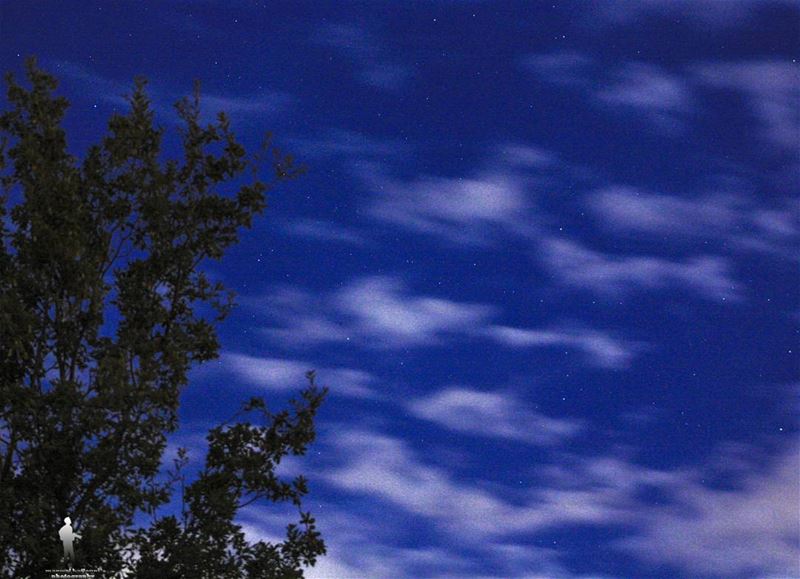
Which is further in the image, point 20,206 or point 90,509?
point 20,206

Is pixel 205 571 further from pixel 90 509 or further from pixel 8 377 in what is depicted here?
pixel 8 377

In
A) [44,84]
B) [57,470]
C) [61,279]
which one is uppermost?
[44,84]

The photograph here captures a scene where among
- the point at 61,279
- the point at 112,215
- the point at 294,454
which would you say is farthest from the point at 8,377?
the point at 294,454

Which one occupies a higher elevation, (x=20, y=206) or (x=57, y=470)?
(x=20, y=206)

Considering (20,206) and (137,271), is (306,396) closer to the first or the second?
(137,271)

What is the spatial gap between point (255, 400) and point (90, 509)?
10.4 ft

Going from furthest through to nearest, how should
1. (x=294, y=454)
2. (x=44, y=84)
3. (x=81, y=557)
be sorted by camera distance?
(x=44, y=84) < (x=294, y=454) < (x=81, y=557)

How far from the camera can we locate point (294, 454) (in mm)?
21500

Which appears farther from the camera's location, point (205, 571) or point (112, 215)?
point (112, 215)

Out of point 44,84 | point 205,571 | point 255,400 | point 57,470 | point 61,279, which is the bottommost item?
point 205,571

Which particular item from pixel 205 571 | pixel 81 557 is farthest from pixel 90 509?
pixel 205 571

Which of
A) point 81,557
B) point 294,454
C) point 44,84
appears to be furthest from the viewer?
point 44,84

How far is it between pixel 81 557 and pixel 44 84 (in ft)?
27.4

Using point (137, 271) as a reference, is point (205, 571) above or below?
below
